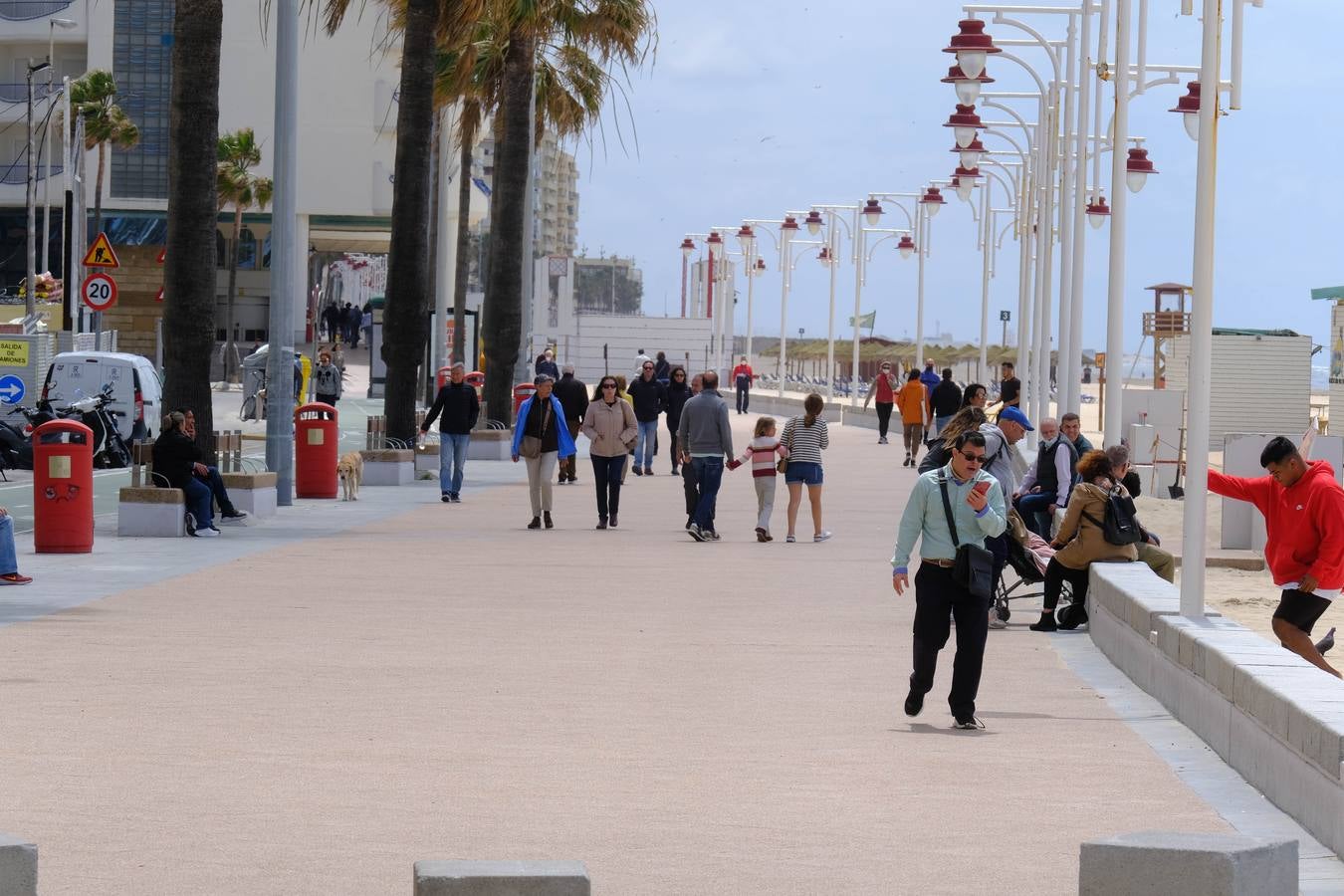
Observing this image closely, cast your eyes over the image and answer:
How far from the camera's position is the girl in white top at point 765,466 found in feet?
70.7

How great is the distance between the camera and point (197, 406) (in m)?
21.9

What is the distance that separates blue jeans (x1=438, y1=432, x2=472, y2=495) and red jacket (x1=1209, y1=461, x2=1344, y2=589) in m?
15.4

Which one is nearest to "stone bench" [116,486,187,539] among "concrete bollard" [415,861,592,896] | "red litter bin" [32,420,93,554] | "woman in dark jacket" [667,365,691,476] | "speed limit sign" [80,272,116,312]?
"red litter bin" [32,420,93,554]

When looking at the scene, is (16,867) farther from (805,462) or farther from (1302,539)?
(805,462)

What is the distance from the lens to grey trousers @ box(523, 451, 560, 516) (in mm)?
22281

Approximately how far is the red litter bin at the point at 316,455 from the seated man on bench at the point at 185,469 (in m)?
5.57

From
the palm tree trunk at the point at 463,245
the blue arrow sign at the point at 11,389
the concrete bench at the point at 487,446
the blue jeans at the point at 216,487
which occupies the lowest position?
the concrete bench at the point at 487,446

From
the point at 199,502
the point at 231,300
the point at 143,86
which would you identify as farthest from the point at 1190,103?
the point at 143,86

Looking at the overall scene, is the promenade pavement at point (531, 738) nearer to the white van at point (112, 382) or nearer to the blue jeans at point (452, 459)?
the blue jeans at point (452, 459)

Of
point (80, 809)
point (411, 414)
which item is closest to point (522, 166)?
point (411, 414)

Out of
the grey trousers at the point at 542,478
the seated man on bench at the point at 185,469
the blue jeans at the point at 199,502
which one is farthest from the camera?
the grey trousers at the point at 542,478

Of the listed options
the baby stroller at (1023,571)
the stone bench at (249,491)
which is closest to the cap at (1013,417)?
the baby stroller at (1023,571)

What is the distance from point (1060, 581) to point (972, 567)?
15.2 feet

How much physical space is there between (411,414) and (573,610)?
16.5 m
